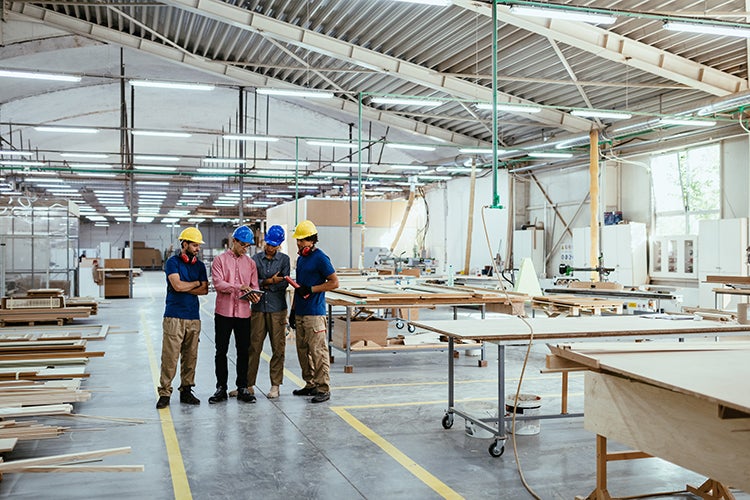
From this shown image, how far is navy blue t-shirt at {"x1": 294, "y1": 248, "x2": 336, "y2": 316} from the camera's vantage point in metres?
6.73

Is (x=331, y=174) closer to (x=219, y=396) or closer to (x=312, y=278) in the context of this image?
(x=312, y=278)

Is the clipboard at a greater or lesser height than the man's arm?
lesser

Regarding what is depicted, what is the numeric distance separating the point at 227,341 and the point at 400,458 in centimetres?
254

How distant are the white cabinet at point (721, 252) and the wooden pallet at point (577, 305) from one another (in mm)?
4954

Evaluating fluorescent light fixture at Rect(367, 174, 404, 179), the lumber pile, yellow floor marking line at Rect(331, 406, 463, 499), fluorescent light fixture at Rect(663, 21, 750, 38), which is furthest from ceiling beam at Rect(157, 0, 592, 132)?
yellow floor marking line at Rect(331, 406, 463, 499)

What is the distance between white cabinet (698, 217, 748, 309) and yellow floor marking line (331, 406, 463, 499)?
33.2ft

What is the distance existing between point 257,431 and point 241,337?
1268 millimetres

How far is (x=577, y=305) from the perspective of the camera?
354 inches

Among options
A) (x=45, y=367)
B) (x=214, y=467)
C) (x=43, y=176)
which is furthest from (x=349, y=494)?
(x=43, y=176)

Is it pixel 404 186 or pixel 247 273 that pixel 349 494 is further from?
pixel 404 186

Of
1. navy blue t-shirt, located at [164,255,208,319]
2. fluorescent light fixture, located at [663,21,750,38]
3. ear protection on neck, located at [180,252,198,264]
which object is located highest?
fluorescent light fixture, located at [663,21,750,38]

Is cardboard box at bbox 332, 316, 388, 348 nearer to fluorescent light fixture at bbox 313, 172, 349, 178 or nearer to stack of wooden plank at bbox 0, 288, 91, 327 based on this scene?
stack of wooden plank at bbox 0, 288, 91, 327

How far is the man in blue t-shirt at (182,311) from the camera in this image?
6434 millimetres

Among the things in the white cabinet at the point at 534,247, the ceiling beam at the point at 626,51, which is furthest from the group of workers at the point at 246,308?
the white cabinet at the point at 534,247
